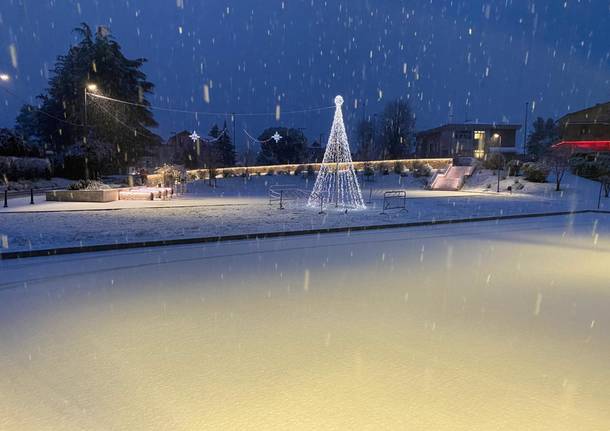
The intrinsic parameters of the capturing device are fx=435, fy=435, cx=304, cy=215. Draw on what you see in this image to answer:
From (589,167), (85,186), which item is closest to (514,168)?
(589,167)

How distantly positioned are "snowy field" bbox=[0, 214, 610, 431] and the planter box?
15497 mm

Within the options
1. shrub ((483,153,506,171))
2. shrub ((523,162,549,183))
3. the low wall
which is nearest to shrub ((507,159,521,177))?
shrub ((483,153,506,171))

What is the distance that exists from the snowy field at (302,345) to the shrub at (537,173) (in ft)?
102

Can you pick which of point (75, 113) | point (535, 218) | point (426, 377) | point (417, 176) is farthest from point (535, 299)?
point (75, 113)

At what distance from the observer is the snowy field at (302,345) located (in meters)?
3.19

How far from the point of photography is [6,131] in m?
30.6

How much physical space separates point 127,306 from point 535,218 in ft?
56.3

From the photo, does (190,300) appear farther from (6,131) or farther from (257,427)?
(6,131)

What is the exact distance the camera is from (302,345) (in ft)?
14.5

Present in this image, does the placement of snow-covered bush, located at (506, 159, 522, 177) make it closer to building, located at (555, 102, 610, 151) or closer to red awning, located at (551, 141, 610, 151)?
red awning, located at (551, 141, 610, 151)

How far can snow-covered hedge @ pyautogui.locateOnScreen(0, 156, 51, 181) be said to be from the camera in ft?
94.6

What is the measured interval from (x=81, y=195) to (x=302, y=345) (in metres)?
22.0

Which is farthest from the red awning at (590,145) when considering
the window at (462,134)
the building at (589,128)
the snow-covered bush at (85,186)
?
the snow-covered bush at (85,186)

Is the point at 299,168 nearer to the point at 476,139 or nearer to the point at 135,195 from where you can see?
the point at 476,139
